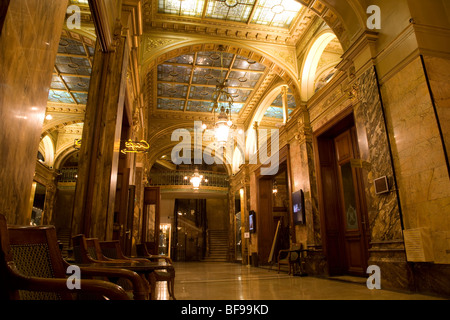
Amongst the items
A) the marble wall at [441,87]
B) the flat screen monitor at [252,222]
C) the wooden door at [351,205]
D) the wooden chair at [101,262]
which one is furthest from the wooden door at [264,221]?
the wooden chair at [101,262]

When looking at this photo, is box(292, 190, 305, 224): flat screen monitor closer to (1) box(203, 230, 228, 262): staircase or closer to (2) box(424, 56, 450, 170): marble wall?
(2) box(424, 56, 450, 170): marble wall

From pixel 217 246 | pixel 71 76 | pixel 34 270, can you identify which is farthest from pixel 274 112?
pixel 34 270

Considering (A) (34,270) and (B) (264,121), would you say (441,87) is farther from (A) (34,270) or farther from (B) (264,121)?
(B) (264,121)

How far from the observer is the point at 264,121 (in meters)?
12.5

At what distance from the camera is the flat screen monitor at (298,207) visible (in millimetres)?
7828

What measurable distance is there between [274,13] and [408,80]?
4.53m

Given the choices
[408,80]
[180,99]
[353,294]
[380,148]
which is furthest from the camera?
[180,99]

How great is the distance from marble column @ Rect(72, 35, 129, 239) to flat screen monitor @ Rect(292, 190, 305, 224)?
522 centimetres

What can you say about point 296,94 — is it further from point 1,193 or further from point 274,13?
point 1,193

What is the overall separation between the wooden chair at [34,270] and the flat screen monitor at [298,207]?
7062 millimetres

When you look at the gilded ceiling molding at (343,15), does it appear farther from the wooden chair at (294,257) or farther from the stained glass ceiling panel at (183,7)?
the wooden chair at (294,257)

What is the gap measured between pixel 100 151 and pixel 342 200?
576 cm

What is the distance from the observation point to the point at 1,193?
4.64 feet

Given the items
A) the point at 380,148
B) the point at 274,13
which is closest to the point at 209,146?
the point at 274,13
